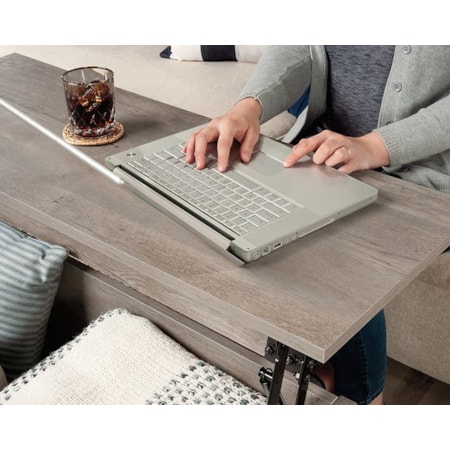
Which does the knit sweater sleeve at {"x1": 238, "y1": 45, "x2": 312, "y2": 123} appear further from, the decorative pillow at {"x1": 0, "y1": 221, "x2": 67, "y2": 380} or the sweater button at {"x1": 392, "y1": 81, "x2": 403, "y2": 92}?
the decorative pillow at {"x1": 0, "y1": 221, "x2": 67, "y2": 380}

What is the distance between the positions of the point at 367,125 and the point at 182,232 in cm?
59

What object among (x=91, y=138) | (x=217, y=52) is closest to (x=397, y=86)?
(x=91, y=138)

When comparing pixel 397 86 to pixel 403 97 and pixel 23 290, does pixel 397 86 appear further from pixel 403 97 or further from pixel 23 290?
pixel 23 290

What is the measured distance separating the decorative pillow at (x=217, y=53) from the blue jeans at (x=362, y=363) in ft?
4.10

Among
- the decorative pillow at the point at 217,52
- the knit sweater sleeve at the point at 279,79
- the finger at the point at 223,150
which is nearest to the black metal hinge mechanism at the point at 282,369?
the finger at the point at 223,150

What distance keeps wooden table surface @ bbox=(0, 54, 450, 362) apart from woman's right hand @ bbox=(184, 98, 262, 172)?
0.40 feet

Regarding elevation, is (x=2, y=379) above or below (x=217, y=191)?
below

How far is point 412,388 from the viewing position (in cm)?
160

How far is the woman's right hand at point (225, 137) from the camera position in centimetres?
105

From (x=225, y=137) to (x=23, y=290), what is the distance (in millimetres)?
389

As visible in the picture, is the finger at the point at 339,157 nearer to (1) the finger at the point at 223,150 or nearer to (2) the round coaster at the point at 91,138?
(1) the finger at the point at 223,150

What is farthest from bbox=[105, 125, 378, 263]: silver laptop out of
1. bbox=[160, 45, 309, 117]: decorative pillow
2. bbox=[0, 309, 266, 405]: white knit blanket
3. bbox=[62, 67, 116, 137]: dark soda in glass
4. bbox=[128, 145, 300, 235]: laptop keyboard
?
bbox=[160, 45, 309, 117]: decorative pillow

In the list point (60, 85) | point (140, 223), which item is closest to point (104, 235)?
point (140, 223)

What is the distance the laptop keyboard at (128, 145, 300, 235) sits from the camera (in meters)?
0.91
